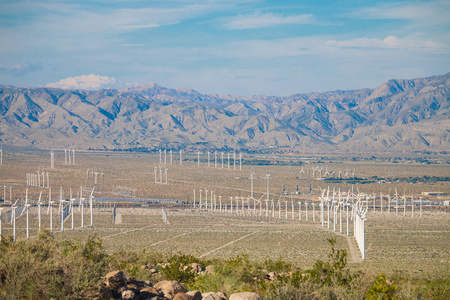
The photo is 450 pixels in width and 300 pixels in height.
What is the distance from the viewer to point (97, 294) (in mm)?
15688

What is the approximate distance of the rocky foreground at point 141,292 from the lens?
15.9 meters

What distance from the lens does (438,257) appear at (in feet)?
160

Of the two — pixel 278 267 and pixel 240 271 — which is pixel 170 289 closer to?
pixel 240 271

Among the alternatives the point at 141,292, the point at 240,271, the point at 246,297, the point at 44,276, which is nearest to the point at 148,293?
the point at 141,292

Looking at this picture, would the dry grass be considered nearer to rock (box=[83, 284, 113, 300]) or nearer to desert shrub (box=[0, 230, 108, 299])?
desert shrub (box=[0, 230, 108, 299])

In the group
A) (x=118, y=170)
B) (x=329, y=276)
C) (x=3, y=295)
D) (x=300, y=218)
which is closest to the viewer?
(x=3, y=295)

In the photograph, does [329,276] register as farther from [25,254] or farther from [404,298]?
[25,254]

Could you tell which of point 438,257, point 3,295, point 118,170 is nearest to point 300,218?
point 438,257

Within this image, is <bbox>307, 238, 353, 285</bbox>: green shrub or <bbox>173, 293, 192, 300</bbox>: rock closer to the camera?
<bbox>173, 293, 192, 300</bbox>: rock

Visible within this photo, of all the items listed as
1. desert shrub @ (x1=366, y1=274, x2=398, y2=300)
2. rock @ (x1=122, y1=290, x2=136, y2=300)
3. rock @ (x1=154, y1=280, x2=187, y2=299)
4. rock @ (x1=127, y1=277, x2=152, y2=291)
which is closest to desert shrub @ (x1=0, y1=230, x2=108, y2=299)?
rock @ (x1=122, y1=290, x2=136, y2=300)

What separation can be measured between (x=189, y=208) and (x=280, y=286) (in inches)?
3347

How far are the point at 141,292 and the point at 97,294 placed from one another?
1.62 m

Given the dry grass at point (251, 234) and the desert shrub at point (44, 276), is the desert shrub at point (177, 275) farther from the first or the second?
the dry grass at point (251, 234)

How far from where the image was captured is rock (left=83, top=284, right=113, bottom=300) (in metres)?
15.6
